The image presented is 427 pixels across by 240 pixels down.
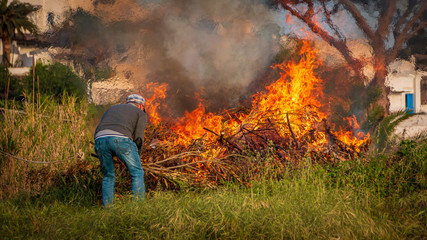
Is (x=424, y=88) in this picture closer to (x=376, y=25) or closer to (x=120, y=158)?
(x=376, y=25)

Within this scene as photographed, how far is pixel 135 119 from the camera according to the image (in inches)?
225

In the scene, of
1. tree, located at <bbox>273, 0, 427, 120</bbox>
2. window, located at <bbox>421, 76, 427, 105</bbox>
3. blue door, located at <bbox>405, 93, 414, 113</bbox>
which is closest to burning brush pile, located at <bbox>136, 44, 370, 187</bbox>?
tree, located at <bbox>273, 0, 427, 120</bbox>

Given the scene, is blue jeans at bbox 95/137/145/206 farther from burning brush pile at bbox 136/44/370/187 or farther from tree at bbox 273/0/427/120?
tree at bbox 273/0/427/120

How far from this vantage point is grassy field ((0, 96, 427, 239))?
4242mm

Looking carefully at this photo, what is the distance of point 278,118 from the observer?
26.1 feet

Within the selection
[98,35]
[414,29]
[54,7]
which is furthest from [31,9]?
[414,29]

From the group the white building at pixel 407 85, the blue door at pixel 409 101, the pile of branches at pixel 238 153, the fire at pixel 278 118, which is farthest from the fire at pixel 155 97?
the blue door at pixel 409 101

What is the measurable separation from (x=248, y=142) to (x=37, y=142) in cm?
414

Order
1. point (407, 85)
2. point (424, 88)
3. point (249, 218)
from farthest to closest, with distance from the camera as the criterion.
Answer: point (407, 85), point (424, 88), point (249, 218)

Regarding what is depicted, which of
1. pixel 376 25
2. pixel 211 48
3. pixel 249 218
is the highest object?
pixel 376 25

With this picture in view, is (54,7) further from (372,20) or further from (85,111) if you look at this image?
(372,20)

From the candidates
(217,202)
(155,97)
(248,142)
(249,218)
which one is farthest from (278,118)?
(155,97)

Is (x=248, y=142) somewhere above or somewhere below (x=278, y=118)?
below

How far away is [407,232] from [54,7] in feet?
29.7
